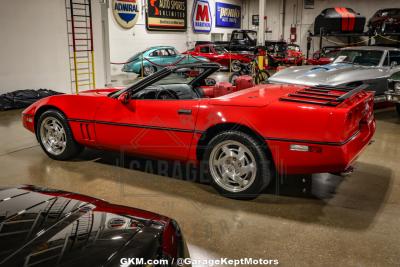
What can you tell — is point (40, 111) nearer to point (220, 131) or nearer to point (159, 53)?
point (220, 131)

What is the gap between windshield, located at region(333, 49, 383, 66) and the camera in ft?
27.6

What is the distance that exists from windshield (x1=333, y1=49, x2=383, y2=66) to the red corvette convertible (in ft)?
16.4

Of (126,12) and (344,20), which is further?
(344,20)

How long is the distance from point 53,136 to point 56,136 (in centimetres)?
5

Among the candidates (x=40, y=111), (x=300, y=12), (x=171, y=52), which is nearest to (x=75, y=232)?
(x=40, y=111)

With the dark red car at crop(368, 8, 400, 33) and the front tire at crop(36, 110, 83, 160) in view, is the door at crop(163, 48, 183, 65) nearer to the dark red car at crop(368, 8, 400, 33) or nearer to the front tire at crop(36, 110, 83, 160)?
the dark red car at crop(368, 8, 400, 33)

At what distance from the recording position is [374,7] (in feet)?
76.5

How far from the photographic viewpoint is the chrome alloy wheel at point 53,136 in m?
4.78

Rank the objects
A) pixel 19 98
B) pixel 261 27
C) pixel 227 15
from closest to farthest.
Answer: pixel 19 98
pixel 261 27
pixel 227 15

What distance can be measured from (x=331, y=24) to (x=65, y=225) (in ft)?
64.6

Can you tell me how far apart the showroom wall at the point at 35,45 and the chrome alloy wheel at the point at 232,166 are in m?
7.64

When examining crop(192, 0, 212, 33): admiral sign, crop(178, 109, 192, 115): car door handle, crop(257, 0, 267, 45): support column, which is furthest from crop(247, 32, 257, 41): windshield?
crop(178, 109, 192, 115): car door handle

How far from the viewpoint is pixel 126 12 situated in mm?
16984

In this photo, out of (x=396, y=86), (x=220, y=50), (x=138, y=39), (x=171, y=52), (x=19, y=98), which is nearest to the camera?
(x=396, y=86)
